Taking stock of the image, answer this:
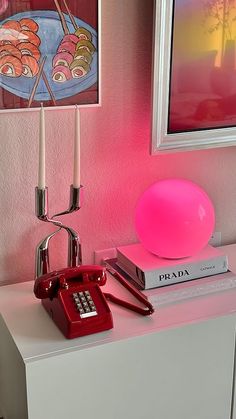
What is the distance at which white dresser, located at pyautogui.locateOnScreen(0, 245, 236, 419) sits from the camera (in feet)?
4.16

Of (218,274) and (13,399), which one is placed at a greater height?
(218,274)

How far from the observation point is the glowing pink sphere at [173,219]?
143cm

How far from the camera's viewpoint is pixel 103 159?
1554mm

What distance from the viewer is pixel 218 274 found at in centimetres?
154

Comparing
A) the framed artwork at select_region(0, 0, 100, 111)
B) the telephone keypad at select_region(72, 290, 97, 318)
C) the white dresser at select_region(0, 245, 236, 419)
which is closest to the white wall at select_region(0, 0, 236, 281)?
the framed artwork at select_region(0, 0, 100, 111)

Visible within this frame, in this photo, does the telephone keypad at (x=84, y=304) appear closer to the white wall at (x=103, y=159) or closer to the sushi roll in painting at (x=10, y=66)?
the white wall at (x=103, y=159)

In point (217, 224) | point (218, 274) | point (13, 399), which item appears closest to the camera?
point (13, 399)

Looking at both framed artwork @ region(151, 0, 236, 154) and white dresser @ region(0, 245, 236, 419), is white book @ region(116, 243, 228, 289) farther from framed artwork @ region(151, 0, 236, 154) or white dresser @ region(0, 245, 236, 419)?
framed artwork @ region(151, 0, 236, 154)

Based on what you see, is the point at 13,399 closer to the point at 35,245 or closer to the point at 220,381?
the point at 35,245

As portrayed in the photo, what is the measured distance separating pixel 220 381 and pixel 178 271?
270 mm

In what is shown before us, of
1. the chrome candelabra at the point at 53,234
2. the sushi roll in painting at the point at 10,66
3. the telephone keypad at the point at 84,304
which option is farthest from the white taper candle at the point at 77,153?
the telephone keypad at the point at 84,304

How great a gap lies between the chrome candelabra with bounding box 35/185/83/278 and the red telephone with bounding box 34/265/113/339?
0.10 m

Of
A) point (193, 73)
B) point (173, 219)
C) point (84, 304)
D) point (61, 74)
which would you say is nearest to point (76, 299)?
point (84, 304)

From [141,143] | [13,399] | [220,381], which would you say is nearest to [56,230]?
[141,143]
